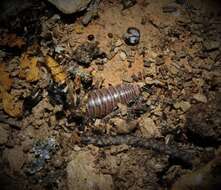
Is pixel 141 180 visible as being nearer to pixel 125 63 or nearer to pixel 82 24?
pixel 125 63

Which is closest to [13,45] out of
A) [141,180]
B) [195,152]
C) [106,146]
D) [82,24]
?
[82,24]

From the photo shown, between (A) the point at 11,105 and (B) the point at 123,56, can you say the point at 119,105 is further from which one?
(A) the point at 11,105

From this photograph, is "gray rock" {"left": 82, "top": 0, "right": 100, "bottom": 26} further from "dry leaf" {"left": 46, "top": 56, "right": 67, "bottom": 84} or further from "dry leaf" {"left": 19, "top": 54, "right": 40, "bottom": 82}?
"dry leaf" {"left": 19, "top": 54, "right": 40, "bottom": 82}

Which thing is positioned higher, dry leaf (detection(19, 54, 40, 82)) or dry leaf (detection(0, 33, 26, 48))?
dry leaf (detection(0, 33, 26, 48))

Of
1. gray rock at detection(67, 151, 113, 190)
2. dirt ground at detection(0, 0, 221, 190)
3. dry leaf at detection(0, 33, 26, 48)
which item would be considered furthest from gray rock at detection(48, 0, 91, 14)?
gray rock at detection(67, 151, 113, 190)

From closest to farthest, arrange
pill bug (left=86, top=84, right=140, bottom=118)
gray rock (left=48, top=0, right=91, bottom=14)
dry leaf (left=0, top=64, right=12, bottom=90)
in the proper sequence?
pill bug (left=86, top=84, right=140, bottom=118) < dry leaf (left=0, top=64, right=12, bottom=90) < gray rock (left=48, top=0, right=91, bottom=14)

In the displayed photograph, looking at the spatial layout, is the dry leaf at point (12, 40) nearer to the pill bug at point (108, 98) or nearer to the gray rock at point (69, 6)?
the gray rock at point (69, 6)

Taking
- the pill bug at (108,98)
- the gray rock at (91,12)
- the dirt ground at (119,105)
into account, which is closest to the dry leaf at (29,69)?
the dirt ground at (119,105)
